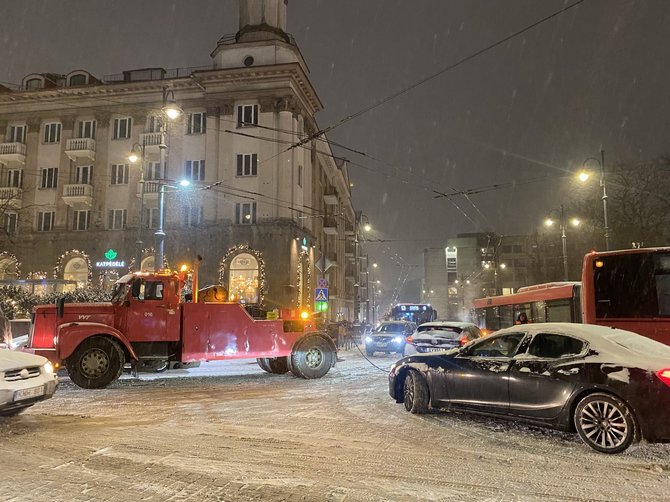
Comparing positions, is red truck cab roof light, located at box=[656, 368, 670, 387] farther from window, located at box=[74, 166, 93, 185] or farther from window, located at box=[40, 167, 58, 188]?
window, located at box=[40, 167, 58, 188]

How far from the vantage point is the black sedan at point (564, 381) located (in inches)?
231

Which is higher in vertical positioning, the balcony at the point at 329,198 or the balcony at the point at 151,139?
the balcony at the point at 151,139

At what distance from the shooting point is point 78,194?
3812 cm

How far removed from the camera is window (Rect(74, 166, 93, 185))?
39175mm

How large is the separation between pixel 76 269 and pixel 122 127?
432 inches

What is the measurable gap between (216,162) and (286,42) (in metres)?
9.76

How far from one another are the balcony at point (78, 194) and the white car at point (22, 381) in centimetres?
3371

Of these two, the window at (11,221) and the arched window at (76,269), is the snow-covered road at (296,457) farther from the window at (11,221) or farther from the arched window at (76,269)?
the window at (11,221)

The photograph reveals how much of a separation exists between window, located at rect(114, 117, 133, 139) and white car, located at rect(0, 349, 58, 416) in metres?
34.6

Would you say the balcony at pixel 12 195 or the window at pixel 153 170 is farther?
the balcony at pixel 12 195

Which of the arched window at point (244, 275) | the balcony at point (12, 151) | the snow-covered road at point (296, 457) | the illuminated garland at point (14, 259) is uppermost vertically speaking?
the balcony at point (12, 151)

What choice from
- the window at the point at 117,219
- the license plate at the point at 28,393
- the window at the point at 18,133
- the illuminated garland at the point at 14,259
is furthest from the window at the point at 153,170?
the license plate at the point at 28,393

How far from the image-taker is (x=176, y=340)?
11969 mm

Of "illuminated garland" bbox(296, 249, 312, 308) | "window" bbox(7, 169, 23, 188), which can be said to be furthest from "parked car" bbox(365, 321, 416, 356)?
"window" bbox(7, 169, 23, 188)
